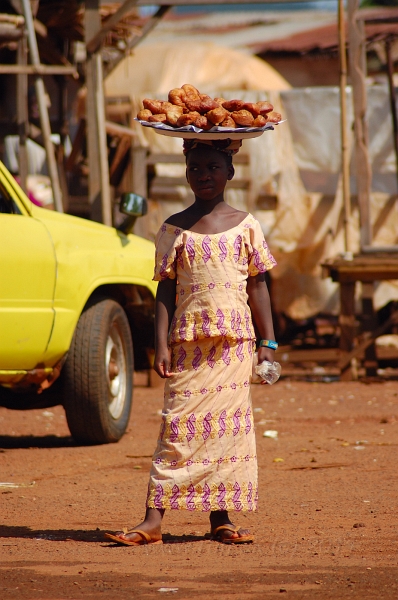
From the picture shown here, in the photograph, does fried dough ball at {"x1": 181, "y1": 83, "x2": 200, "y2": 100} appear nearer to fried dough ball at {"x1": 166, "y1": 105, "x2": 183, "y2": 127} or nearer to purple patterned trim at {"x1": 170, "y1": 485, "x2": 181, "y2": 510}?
fried dough ball at {"x1": 166, "y1": 105, "x2": 183, "y2": 127}

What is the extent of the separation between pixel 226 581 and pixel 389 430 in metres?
4.11

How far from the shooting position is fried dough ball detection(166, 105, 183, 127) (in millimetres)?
4168

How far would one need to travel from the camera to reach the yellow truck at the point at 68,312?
6012mm

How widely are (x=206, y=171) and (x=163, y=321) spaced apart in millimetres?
657

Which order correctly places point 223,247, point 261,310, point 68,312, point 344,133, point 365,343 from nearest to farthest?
point 223,247 < point 261,310 < point 68,312 < point 344,133 < point 365,343

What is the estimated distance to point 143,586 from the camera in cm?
344

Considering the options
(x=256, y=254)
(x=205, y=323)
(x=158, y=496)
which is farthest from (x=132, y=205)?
(x=158, y=496)

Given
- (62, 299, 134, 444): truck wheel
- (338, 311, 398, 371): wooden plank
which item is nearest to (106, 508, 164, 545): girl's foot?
(62, 299, 134, 444): truck wheel

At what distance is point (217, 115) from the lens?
13.5 feet

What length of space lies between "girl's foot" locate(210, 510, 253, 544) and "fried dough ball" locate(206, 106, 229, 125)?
5.40 feet

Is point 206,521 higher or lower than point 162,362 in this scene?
lower

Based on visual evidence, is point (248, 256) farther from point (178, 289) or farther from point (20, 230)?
point (20, 230)

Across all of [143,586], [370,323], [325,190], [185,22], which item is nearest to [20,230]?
[143,586]

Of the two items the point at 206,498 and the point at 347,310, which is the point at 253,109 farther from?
the point at 347,310
